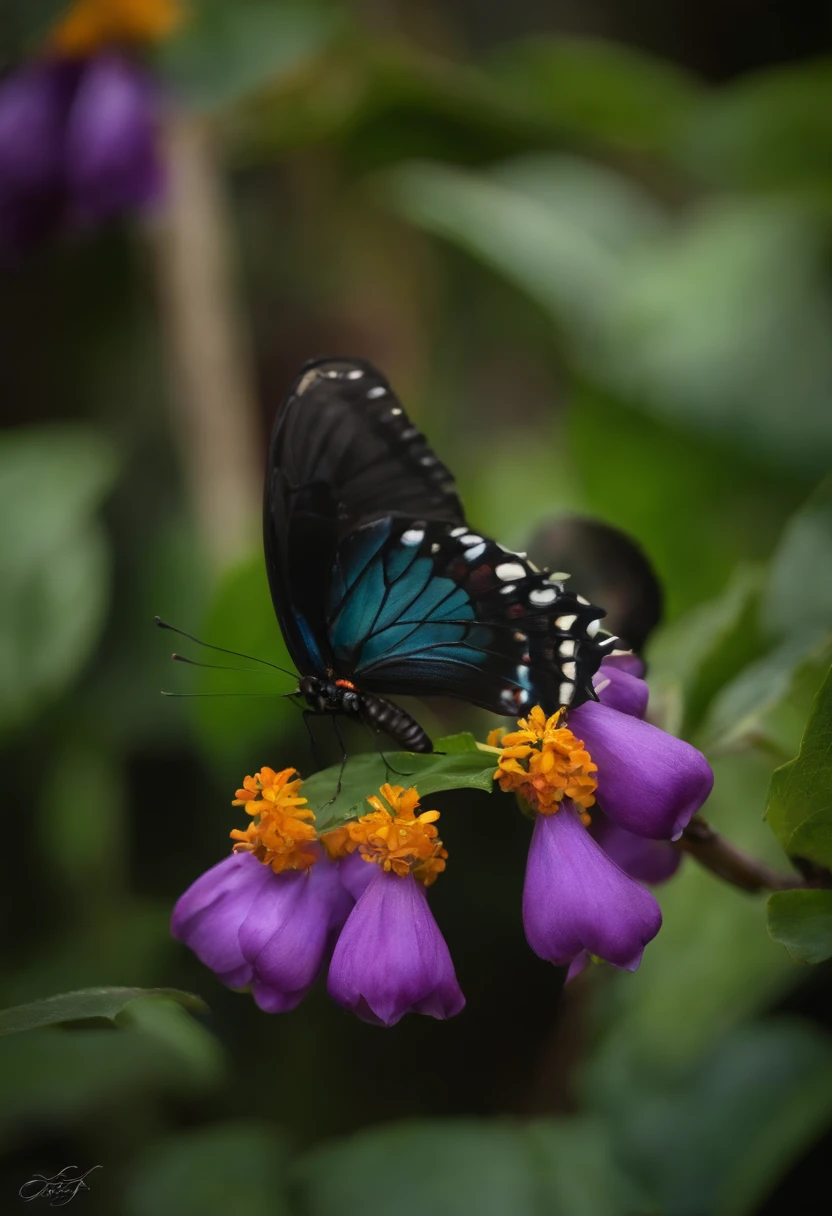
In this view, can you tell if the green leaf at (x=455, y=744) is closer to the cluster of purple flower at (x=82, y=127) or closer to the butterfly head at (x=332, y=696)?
the butterfly head at (x=332, y=696)

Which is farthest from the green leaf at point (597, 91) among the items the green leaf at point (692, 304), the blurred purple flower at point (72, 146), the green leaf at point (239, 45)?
the blurred purple flower at point (72, 146)

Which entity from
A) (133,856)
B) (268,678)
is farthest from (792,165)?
(133,856)

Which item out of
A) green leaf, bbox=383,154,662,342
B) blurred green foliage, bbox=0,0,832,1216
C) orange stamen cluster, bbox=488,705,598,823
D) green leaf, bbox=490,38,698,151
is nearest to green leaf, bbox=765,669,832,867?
blurred green foliage, bbox=0,0,832,1216

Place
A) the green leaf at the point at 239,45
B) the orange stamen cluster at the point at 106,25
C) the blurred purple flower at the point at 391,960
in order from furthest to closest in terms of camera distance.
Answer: the green leaf at the point at 239,45, the orange stamen cluster at the point at 106,25, the blurred purple flower at the point at 391,960

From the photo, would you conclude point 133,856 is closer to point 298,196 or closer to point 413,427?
point 413,427

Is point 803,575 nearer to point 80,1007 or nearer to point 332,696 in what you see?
point 332,696

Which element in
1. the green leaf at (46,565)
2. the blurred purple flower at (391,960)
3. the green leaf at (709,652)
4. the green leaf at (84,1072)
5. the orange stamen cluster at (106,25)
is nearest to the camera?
the blurred purple flower at (391,960)
